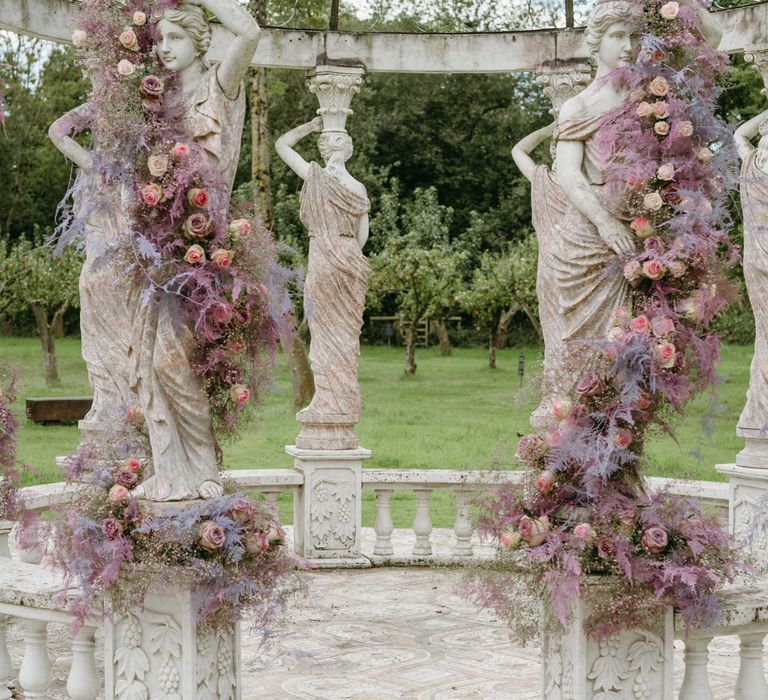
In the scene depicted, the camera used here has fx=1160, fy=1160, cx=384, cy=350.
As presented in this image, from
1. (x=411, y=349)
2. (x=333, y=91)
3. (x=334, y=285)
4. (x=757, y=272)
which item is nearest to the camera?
(x=757, y=272)

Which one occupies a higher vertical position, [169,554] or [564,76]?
[564,76]

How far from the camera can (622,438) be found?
14.9 ft

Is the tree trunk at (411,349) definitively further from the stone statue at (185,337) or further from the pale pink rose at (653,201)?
the pale pink rose at (653,201)

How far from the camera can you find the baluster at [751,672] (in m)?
4.69

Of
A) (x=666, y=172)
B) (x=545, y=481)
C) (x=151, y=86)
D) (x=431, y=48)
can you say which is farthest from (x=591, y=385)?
(x=431, y=48)

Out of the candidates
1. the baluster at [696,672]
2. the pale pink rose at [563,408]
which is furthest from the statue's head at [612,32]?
the baluster at [696,672]

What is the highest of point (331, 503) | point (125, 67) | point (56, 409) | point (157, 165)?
point (125, 67)

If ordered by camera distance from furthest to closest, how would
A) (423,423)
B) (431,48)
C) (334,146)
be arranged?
(423,423)
(431,48)
(334,146)

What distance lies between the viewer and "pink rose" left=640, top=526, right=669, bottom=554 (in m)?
4.42

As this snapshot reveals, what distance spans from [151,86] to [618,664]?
292 cm

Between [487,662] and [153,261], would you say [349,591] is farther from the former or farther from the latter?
[153,261]

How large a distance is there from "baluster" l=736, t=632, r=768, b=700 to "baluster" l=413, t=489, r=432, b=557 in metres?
4.70

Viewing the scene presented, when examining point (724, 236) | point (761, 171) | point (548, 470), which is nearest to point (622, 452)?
point (548, 470)

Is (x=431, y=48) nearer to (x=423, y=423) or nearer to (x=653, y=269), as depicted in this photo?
(x=653, y=269)
